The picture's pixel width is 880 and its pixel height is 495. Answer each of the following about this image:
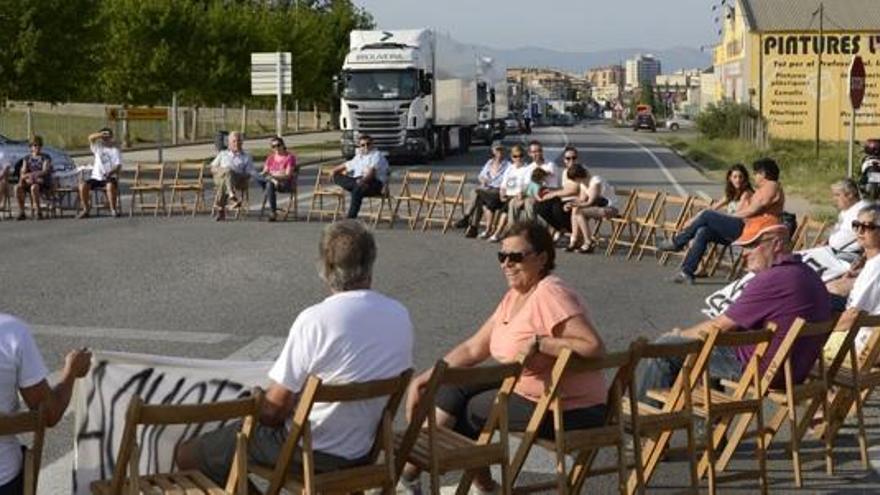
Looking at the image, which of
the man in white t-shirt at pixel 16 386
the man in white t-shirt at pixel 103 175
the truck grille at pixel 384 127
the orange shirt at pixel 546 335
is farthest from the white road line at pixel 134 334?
the truck grille at pixel 384 127

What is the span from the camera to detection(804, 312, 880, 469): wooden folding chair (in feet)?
22.4

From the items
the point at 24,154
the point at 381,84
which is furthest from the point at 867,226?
the point at 381,84

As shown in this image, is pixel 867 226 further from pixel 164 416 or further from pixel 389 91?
pixel 389 91

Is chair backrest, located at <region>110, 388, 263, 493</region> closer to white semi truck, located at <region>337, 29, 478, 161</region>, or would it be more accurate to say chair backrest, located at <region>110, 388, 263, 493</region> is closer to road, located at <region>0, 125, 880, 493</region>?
road, located at <region>0, 125, 880, 493</region>

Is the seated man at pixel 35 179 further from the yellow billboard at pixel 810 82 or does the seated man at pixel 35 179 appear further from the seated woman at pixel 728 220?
the yellow billboard at pixel 810 82

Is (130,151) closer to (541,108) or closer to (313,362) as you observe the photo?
(313,362)

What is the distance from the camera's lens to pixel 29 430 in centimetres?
449

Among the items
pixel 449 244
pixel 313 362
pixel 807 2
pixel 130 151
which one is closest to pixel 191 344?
pixel 313 362

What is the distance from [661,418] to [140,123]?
53561 mm

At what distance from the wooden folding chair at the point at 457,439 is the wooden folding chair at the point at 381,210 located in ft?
47.7

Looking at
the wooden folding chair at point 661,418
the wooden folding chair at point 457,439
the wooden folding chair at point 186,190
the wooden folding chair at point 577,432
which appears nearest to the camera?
the wooden folding chair at point 457,439

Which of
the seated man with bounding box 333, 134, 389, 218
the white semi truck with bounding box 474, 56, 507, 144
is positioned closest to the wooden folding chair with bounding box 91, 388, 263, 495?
the seated man with bounding box 333, 134, 389, 218

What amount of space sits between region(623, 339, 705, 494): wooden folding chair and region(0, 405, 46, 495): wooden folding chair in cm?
236

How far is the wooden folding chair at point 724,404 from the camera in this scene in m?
6.04
